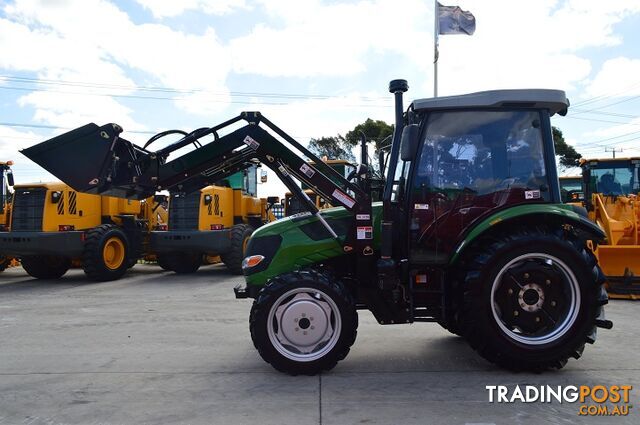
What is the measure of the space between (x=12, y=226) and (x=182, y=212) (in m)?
3.90

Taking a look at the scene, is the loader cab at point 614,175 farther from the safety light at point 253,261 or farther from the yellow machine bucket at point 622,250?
the safety light at point 253,261

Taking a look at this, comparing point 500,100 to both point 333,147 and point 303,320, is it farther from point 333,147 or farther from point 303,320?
point 333,147

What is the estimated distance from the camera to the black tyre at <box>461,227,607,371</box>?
14.8 ft

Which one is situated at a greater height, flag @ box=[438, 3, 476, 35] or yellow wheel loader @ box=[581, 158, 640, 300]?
flag @ box=[438, 3, 476, 35]

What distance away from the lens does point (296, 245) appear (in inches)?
195

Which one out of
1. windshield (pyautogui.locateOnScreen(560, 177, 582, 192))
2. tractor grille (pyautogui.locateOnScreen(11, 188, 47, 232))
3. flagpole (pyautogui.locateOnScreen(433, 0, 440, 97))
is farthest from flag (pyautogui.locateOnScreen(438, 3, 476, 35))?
tractor grille (pyautogui.locateOnScreen(11, 188, 47, 232))

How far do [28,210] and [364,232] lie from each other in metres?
10.4

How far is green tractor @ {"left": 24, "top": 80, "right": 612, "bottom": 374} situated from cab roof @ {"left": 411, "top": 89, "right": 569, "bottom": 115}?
11 millimetres

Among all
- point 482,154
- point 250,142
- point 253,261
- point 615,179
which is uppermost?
point 615,179

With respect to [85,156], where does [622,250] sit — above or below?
below

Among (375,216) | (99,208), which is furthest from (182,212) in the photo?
(375,216)

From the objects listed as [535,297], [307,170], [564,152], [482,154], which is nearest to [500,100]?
[482,154]

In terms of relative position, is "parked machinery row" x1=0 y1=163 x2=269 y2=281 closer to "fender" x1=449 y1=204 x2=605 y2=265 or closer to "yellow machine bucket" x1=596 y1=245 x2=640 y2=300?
"yellow machine bucket" x1=596 y1=245 x2=640 y2=300

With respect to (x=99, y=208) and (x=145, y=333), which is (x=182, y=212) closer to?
(x=99, y=208)
